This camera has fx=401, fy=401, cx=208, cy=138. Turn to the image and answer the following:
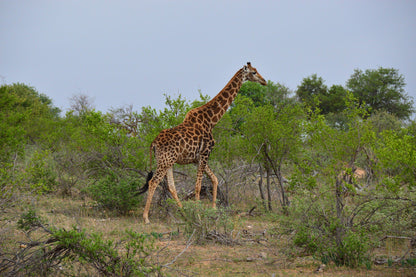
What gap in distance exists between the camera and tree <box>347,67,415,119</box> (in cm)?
2738

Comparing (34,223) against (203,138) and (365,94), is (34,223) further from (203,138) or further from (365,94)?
(365,94)

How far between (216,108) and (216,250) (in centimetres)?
377

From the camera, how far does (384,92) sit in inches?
1088

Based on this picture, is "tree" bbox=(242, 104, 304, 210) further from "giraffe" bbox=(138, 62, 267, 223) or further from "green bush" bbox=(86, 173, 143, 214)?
"green bush" bbox=(86, 173, 143, 214)

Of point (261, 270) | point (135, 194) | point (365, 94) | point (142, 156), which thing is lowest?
point (261, 270)

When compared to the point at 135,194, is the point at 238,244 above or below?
below

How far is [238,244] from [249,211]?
3269mm

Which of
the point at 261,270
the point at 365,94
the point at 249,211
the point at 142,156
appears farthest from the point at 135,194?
the point at 365,94

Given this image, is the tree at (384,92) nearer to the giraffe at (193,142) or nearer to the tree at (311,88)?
the tree at (311,88)

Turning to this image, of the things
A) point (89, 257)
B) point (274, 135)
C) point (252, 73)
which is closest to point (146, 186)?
point (274, 135)

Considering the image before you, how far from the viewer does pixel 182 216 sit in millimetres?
7301

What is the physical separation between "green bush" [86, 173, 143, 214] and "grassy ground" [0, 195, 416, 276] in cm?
23

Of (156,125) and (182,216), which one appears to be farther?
(156,125)

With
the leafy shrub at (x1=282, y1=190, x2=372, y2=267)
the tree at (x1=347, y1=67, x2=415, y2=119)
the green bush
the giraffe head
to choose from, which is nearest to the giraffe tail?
the green bush
